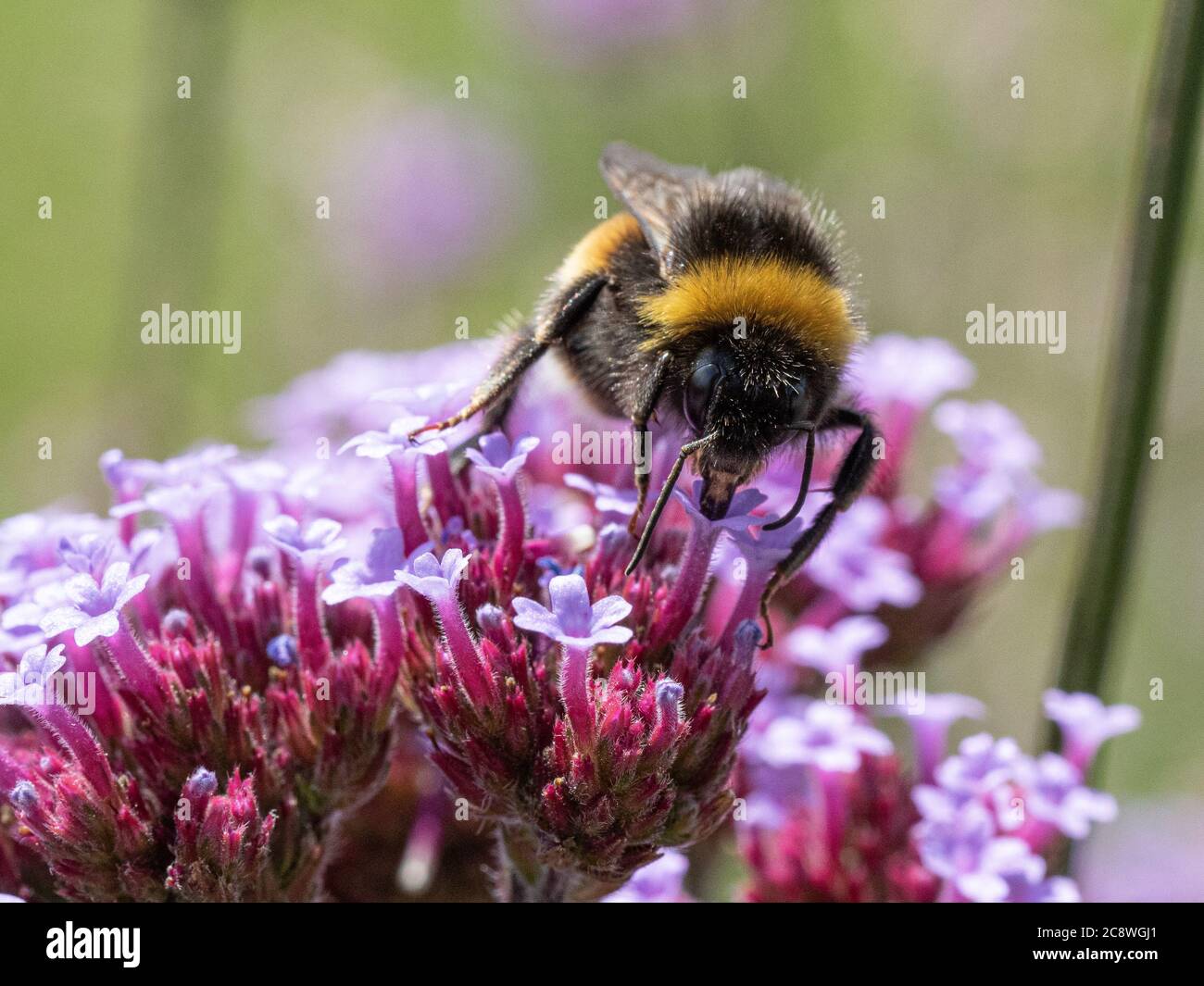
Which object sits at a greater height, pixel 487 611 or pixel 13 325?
pixel 13 325

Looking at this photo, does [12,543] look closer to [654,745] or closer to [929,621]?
[654,745]

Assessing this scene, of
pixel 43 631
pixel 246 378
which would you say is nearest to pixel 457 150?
pixel 246 378

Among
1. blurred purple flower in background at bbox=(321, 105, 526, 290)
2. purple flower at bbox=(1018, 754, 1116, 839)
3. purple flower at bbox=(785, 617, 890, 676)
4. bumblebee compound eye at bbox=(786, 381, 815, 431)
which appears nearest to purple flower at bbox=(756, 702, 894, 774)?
purple flower at bbox=(785, 617, 890, 676)

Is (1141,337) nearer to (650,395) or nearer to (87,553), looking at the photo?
(650,395)

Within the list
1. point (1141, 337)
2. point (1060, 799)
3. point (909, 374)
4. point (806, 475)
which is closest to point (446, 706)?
point (806, 475)

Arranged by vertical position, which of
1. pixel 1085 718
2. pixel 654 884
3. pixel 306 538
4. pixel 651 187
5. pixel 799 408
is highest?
pixel 651 187

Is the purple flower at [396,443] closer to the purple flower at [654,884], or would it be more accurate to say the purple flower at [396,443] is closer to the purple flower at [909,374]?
the purple flower at [654,884]
